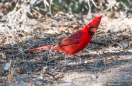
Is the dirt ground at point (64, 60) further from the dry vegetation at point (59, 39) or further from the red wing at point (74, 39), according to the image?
the red wing at point (74, 39)

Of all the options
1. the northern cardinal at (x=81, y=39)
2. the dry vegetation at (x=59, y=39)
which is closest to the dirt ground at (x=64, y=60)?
the dry vegetation at (x=59, y=39)

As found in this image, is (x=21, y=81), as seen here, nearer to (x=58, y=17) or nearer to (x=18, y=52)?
(x=18, y=52)

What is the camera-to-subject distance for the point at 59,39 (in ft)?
17.6

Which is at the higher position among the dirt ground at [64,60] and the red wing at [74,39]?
the red wing at [74,39]

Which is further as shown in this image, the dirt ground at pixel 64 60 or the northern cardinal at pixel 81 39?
the northern cardinal at pixel 81 39

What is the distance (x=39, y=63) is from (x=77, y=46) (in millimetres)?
456

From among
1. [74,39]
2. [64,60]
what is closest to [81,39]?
[74,39]

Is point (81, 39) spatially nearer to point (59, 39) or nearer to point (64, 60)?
point (64, 60)

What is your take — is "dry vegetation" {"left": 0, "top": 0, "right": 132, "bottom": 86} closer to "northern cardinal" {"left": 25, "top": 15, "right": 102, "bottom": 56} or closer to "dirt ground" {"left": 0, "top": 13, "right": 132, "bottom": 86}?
"dirt ground" {"left": 0, "top": 13, "right": 132, "bottom": 86}

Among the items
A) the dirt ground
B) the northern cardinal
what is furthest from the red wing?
the dirt ground

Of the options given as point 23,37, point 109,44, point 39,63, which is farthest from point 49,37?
point 39,63

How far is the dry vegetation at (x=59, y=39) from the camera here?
3734mm

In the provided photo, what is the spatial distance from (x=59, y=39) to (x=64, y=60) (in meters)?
1.07

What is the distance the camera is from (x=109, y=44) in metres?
5.03
